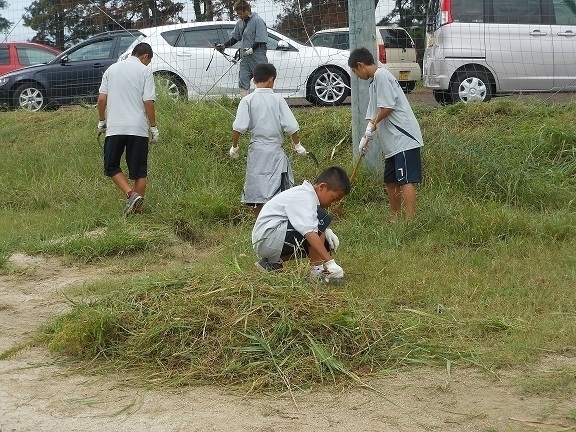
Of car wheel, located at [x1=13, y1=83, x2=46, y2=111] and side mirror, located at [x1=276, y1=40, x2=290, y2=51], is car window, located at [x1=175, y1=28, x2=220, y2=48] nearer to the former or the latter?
side mirror, located at [x1=276, y1=40, x2=290, y2=51]

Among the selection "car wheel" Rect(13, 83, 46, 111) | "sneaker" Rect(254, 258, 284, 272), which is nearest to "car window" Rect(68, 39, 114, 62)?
"car wheel" Rect(13, 83, 46, 111)

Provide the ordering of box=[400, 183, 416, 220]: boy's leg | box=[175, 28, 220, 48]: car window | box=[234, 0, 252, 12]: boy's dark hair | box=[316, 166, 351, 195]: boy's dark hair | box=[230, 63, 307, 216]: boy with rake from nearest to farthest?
1. box=[316, 166, 351, 195]: boy's dark hair
2. box=[230, 63, 307, 216]: boy with rake
3. box=[400, 183, 416, 220]: boy's leg
4. box=[234, 0, 252, 12]: boy's dark hair
5. box=[175, 28, 220, 48]: car window

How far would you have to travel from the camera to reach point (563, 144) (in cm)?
910

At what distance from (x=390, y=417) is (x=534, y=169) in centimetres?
527

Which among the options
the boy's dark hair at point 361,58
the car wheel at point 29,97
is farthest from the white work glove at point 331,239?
the car wheel at point 29,97

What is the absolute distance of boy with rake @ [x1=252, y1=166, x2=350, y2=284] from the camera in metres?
5.66

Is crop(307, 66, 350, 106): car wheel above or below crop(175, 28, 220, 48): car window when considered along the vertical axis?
below

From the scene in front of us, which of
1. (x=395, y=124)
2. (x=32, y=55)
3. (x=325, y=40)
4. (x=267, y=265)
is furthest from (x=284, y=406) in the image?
(x=32, y=55)

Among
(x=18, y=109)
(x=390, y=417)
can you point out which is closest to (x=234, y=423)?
(x=390, y=417)

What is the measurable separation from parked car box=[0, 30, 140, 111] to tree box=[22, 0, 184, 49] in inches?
8.2

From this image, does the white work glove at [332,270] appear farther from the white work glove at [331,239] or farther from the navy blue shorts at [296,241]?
the white work glove at [331,239]

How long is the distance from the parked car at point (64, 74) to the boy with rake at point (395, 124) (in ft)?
21.4

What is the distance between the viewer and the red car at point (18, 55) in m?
16.4

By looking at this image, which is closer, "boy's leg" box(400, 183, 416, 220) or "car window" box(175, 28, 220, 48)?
"boy's leg" box(400, 183, 416, 220)
